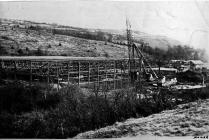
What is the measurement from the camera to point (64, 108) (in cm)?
578

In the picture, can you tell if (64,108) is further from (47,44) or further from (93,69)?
(47,44)

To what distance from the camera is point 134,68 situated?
6.06 meters

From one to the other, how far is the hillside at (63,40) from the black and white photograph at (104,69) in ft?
0.06

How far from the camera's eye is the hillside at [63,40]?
5.70 metres

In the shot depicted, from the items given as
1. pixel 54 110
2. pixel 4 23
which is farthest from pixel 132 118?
pixel 4 23

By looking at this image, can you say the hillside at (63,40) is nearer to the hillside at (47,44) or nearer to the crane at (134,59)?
the hillside at (47,44)

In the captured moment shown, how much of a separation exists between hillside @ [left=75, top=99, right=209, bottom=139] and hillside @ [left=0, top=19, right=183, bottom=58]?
4.36 ft

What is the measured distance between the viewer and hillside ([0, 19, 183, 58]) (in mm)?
5699

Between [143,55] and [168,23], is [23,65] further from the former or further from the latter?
[168,23]

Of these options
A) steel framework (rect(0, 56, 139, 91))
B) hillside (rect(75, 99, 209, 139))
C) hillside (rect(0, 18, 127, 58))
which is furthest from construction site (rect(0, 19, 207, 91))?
hillside (rect(75, 99, 209, 139))

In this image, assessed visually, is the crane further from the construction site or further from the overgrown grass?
the overgrown grass

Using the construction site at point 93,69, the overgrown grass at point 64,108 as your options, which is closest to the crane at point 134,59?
the construction site at point 93,69

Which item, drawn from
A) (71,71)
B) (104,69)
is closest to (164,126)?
(104,69)

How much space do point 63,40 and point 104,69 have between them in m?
1.01
